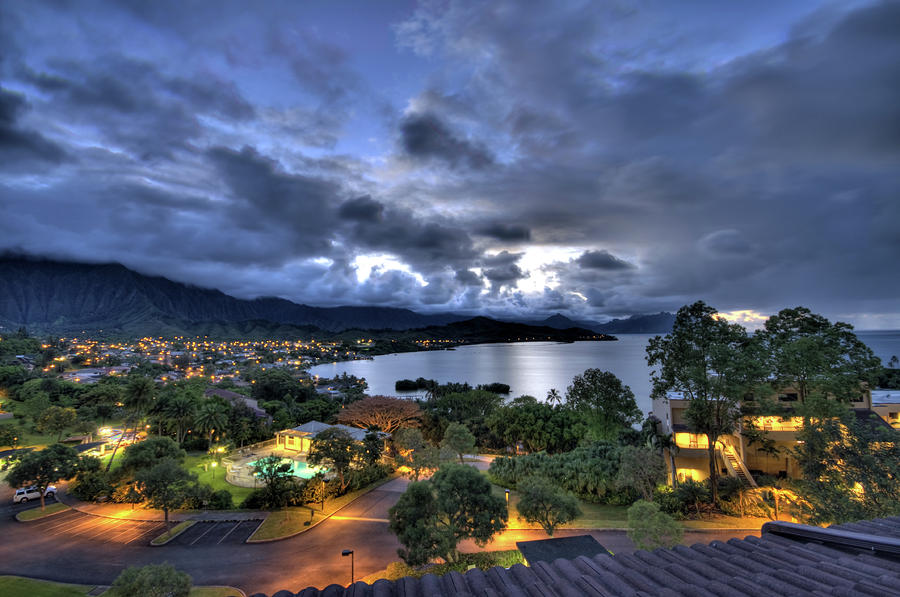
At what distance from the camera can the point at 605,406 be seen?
117ft

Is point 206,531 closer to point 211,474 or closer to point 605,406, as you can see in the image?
point 211,474

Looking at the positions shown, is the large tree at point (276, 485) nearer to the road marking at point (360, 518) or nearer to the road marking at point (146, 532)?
the road marking at point (360, 518)

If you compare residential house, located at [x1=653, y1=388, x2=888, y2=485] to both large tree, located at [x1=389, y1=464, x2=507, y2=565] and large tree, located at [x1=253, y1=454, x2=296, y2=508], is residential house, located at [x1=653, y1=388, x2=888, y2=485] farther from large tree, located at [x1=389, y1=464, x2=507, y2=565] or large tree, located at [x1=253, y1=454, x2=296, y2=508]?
large tree, located at [x1=253, y1=454, x2=296, y2=508]

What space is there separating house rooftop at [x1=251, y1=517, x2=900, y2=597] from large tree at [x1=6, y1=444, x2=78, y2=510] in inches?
1222

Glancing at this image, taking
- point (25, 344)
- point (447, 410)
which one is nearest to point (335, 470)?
point (447, 410)

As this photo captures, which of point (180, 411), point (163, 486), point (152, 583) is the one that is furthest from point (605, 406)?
point (180, 411)

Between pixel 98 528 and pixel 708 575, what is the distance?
29.8 m

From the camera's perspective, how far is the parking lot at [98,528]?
20422mm

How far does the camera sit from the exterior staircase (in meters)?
22.9

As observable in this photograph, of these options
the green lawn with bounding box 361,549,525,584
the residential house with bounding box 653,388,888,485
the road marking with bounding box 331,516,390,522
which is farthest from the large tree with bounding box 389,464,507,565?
the residential house with bounding box 653,388,888,485

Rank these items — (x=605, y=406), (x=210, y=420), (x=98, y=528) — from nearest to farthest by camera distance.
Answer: (x=98, y=528)
(x=605, y=406)
(x=210, y=420)

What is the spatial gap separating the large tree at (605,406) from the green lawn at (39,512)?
38.7 m

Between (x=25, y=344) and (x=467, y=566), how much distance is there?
515 feet

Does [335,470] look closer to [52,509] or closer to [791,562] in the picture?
[52,509]
